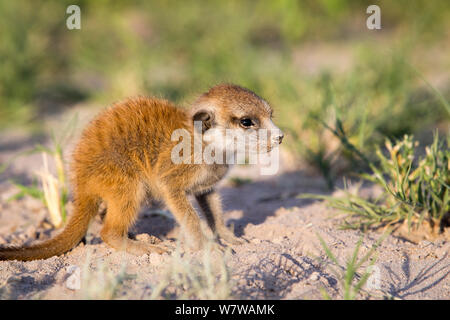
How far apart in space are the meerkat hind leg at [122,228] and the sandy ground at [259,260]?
0.10m

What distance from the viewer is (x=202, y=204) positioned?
4219 millimetres

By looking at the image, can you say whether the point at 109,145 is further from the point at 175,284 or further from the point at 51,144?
the point at 51,144

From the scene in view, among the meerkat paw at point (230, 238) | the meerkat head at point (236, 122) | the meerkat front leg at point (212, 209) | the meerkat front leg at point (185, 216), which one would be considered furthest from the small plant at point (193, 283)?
the meerkat head at point (236, 122)

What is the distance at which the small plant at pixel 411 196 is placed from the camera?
150 inches

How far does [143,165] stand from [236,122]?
804 millimetres

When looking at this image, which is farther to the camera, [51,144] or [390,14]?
[390,14]

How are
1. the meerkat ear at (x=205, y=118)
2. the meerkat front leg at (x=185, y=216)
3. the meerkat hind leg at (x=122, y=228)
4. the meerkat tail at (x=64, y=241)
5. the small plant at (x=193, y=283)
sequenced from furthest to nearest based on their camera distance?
1. the meerkat ear at (x=205, y=118)
2. the meerkat front leg at (x=185, y=216)
3. the meerkat hind leg at (x=122, y=228)
4. the meerkat tail at (x=64, y=241)
5. the small plant at (x=193, y=283)

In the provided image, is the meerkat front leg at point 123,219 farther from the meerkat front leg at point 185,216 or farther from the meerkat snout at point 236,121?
the meerkat snout at point 236,121

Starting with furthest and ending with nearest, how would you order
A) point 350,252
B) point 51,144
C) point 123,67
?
point 123,67 → point 51,144 → point 350,252

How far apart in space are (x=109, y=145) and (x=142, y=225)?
1.07 metres

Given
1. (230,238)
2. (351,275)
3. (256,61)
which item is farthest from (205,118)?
(256,61)

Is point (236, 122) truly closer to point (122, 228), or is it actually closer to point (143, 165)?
point (143, 165)
